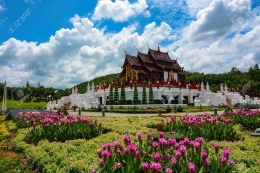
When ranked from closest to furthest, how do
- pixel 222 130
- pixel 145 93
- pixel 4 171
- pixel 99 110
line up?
pixel 4 171 → pixel 222 130 → pixel 99 110 → pixel 145 93

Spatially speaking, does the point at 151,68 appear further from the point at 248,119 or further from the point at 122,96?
the point at 248,119

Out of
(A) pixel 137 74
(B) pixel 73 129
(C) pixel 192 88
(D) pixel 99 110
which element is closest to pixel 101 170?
(B) pixel 73 129

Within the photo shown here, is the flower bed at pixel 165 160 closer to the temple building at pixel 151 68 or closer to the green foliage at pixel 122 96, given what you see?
the green foliage at pixel 122 96

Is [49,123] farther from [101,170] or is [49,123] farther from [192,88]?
[192,88]

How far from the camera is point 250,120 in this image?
1101cm

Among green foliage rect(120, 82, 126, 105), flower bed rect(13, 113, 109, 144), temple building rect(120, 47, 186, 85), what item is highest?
temple building rect(120, 47, 186, 85)

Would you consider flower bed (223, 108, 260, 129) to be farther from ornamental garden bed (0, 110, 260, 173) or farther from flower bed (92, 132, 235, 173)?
flower bed (92, 132, 235, 173)

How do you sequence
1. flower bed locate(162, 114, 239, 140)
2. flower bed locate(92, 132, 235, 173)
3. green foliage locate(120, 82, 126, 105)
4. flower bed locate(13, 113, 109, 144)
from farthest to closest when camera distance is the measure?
1. green foliage locate(120, 82, 126, 105)
2. flower bed locate(13, 113, 109, 144)
3. flower bed locate(162, 114, 239, 140)
4. flower bed locate(92, 132, 235, 173)

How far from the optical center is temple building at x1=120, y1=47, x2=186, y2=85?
137ft

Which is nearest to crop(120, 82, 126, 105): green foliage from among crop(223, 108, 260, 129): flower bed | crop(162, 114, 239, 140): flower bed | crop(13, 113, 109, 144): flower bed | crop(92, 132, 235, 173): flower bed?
crop(223, 108, 260, 129): flower bed

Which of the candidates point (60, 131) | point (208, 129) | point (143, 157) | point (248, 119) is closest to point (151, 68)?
point (248, 119)

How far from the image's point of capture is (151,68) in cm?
4362

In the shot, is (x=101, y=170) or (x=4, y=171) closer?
(x=101, y=170)

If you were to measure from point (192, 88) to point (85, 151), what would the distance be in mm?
39254
